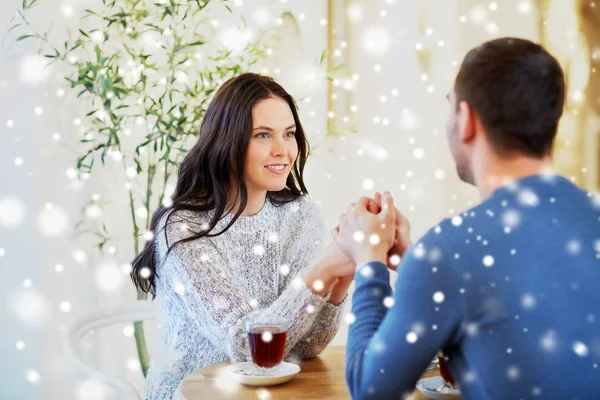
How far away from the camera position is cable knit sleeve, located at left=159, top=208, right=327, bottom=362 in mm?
1617

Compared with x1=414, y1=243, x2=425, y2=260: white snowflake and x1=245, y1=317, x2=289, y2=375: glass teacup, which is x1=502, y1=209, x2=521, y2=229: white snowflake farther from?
x1=245, y1=317, x2=289, y2=375: glass teacup

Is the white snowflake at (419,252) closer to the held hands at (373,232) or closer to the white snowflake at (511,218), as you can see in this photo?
the white snowflake at (511,218)

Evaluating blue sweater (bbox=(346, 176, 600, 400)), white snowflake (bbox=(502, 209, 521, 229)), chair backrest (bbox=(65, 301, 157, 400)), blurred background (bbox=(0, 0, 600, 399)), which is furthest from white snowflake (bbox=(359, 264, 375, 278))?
blurred background (bbox=(0, 0, 600, 399))

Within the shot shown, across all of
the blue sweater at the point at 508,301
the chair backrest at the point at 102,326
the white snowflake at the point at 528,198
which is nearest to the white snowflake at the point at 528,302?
the blue sweater at the point at 508,301

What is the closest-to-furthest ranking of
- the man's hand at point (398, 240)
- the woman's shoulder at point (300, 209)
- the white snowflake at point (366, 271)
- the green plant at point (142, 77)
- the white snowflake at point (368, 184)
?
the white snowflake at point (366, 271), the man's hand at point (398, 240), the woman's shoulder at point (300, 209), the green plant at point (142, 77), the white snowflake at point (368, 184)

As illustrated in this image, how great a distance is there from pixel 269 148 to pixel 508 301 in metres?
1.08

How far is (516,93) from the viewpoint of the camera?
1.04 m

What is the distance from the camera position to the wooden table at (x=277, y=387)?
4.48 feet

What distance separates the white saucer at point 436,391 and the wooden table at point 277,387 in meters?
0.01

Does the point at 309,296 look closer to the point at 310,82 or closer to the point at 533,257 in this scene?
the point at 533,257

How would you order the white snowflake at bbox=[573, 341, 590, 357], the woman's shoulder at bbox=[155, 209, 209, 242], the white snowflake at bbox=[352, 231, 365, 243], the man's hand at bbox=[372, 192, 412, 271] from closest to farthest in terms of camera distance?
the white snowflake at bbox=[573, 341, 590, 357] → the white snowflake at bbox=[352, 231, 365, 243] → the man's hand at bbox=[372, 192, 412, 271] → the woman's shoulder at bbox=[155, 209, 209, 242]

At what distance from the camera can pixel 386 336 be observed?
104cm

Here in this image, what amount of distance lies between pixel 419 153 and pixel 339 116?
0.39 m

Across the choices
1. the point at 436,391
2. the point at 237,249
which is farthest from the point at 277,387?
the point at 237,249
